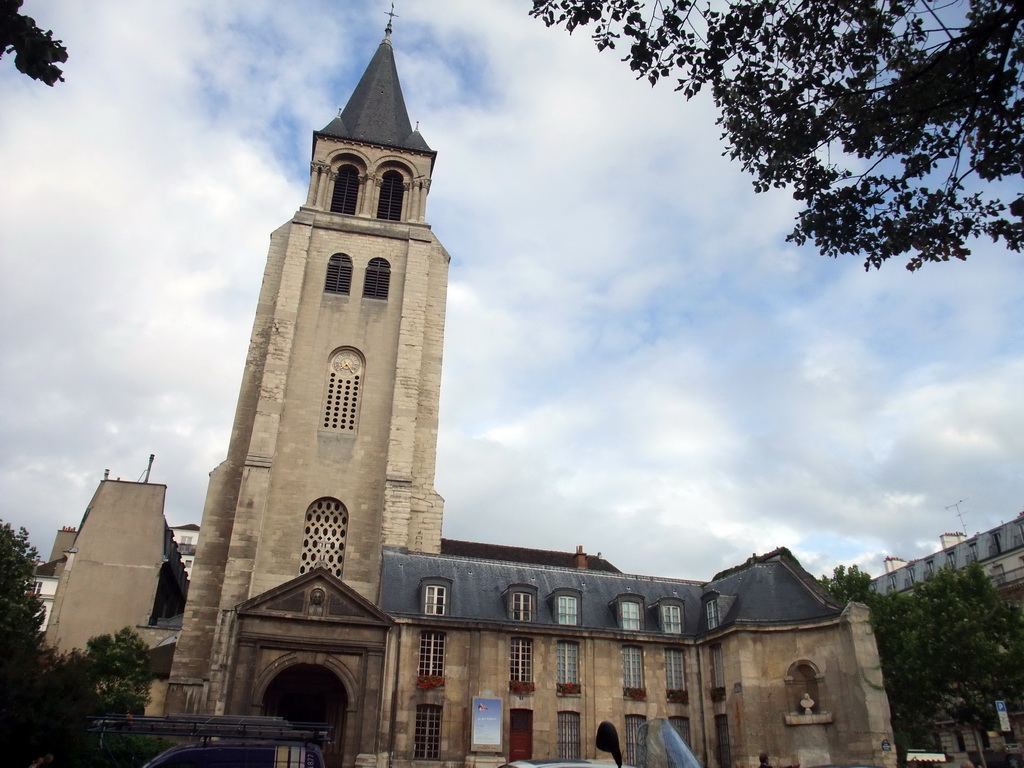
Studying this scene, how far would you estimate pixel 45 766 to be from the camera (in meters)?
11.8

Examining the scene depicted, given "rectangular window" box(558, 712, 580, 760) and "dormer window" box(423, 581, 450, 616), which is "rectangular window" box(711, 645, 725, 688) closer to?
"rectangular window" box(558, 712, 580, 760)

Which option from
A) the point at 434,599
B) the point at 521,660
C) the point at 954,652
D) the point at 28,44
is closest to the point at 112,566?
the point at 434,599

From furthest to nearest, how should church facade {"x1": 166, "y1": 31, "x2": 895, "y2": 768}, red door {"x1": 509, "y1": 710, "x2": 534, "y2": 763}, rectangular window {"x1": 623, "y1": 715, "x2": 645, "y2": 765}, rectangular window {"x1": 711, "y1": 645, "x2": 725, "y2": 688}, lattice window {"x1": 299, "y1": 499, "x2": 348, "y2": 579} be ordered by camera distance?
lattice window {"x1": 299, "y1": 499, "x2": 348, "y2": 579} → rectangular window {"x1": 711, "y1": 645, "x2": 725, "y2": 688} → rectangular window {"x1": 623, "y1": 715, "x2": 645, "y2": 765} → red door {"x1": 509, "y1": 710, "x2": 534, "y2": 763} → church facade {"x1": 166, "y1": 31, "x2": 895, "y2": 768}

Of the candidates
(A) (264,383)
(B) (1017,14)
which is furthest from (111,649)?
(B) (1017,14)

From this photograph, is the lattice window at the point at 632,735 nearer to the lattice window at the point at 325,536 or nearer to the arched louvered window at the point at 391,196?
the lattice window at the point at 325,536

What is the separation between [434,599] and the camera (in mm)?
26797

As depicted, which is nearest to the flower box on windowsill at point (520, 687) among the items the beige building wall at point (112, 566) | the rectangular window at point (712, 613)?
the rectangular window at point (712, 613)

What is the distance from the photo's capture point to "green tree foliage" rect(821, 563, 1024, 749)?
29.6 m

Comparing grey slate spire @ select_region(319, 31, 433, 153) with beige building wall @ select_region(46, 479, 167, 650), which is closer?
beige building wall @ select_region(46, 479, 167, 650)

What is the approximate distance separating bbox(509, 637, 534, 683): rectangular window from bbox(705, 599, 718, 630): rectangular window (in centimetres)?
685

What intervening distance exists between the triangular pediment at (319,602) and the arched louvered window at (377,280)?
47.7 ft

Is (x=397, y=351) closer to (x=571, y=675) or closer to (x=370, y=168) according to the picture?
(x=370, y=168)

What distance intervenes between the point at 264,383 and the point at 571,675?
54.5 ft

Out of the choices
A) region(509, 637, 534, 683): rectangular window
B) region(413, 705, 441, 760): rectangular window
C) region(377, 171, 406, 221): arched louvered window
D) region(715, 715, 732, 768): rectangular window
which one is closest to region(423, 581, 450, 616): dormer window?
region(509, 637, 534, 683): rectangular window
